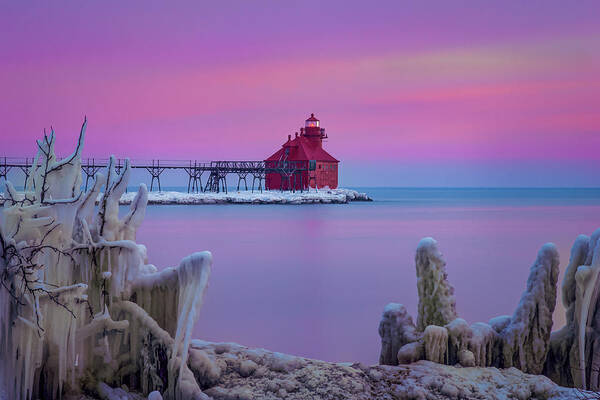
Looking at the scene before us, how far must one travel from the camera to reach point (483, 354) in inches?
304

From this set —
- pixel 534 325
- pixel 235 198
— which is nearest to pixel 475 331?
pixel 534 325

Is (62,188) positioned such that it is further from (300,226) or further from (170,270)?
(300,226)

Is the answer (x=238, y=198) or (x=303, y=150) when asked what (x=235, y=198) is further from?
(x=303, y=150)

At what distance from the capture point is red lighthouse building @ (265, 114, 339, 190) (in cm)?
7797

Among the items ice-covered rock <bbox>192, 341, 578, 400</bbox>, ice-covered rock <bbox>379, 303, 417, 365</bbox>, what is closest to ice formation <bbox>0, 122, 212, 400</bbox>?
ice-covered rock <bbox>192, 341, 578, 400</bbox>

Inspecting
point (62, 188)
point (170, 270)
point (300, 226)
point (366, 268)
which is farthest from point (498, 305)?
point (300, 226)

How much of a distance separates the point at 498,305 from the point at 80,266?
1238cm

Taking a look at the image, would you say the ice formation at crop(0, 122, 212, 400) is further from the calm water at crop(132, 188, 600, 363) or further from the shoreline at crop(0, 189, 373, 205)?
the shoreline at crop(0, 189, 373, 205)

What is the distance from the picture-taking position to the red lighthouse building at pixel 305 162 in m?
78.0

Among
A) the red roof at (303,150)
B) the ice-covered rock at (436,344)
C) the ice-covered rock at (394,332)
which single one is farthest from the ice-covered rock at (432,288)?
the red roof at (303,150)

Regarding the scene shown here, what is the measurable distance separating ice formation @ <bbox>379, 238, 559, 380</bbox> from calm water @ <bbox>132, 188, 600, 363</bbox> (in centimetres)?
324

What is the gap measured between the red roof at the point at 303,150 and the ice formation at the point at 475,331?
228 ft

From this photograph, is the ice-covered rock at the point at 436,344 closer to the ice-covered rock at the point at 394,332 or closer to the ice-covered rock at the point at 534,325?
the ice-covered rock at the point at 394,332

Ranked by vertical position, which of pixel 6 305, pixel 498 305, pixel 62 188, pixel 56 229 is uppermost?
pixel 62 188
